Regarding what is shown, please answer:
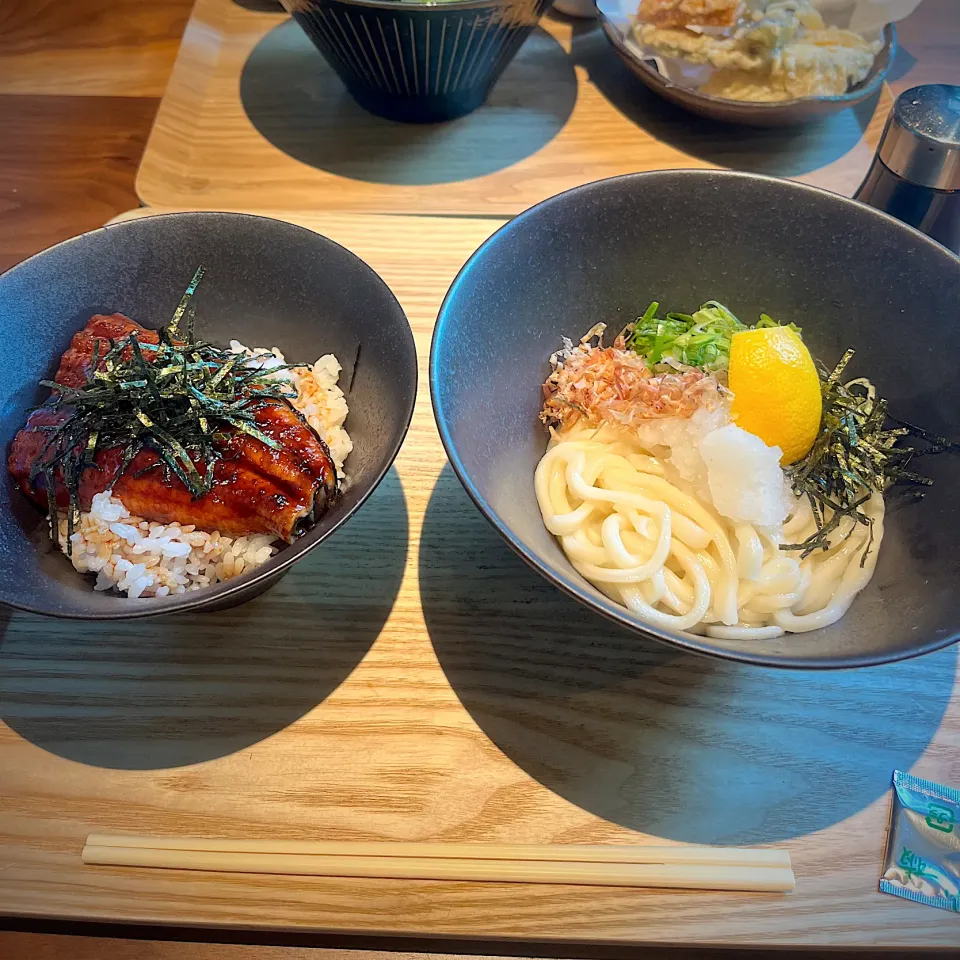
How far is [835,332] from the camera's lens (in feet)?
4.73

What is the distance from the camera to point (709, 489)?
1.28 meters

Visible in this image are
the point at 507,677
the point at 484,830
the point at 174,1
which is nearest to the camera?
the point at 484,830

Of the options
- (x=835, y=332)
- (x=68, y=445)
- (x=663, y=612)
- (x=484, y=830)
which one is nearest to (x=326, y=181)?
(x=68, y=445)

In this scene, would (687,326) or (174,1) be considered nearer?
(687,326)

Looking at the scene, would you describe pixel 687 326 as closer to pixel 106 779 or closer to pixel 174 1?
pixel 106 779

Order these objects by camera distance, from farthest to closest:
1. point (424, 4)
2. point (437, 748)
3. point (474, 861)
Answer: point (424, 4), point (437, 748), point (474, 861)

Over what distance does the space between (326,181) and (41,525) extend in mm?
1228

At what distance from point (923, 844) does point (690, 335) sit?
903mm

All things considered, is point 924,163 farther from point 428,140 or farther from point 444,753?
point 444,753

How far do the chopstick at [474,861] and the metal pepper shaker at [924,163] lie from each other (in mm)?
1389

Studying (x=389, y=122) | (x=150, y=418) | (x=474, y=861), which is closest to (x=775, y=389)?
(x=474, y=861)

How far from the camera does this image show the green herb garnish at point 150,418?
1275 millimetres

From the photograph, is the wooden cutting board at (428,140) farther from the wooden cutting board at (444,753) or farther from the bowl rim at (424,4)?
the wooden cutting board at (444,753)

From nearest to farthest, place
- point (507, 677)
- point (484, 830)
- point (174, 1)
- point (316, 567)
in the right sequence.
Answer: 1. point (484, 830)
2. point (507, 677)
3. point (316, 567)
4. point (174, 1)
